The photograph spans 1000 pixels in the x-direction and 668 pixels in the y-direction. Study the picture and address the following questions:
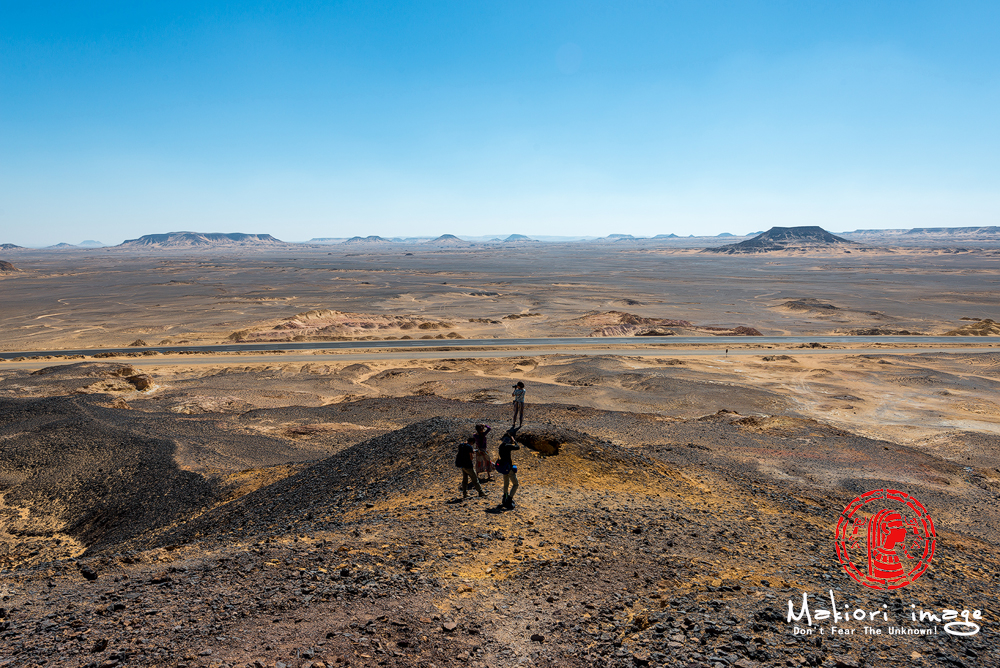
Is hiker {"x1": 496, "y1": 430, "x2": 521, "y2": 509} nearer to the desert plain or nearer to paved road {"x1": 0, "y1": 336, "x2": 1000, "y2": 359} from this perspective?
the desert plain

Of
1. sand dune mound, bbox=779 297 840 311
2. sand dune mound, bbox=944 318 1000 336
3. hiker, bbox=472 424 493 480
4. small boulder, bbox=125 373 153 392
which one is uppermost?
hiker, bbox=472 424 493 480


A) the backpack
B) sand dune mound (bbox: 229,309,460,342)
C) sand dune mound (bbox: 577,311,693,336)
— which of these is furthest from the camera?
sand dune mound (bbox: 577,311,693,336)

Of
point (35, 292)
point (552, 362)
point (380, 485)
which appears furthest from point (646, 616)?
point (35, 292)

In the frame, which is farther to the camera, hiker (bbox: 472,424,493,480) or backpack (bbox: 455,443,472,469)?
hiker (bbox: 472,424,493,480)

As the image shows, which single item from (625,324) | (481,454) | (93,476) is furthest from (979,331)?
(93,476)

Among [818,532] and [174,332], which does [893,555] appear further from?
[174,332]

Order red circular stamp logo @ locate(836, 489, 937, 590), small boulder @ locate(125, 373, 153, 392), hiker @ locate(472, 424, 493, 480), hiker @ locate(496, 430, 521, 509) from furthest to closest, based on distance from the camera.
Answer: small boulder @ locate(125, 373, 153, 392), hiker @ locate(472, 424, 493, 480), hiker @ locate(496, 430, 521, 509), red circular stamp logo @ locate(836, 489, 937, 590)

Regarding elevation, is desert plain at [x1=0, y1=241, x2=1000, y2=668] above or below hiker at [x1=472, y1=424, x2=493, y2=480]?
below

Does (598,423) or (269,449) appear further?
(598,423)

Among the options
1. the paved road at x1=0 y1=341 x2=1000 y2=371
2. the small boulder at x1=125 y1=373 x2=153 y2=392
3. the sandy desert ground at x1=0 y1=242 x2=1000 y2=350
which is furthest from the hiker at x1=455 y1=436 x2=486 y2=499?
the sandy desert ground at x1=0 y1=242 x2=1000 y2=350
